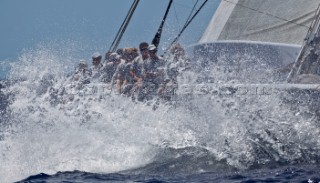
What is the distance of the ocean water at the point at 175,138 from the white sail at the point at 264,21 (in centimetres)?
371

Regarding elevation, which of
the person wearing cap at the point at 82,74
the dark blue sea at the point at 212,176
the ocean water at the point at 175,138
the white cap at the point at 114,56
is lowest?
the dark blue sea at the point at 212,176

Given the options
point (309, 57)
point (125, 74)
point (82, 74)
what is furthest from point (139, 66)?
point (309, 57)

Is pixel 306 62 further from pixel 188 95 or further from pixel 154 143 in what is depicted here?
pixel 154 143

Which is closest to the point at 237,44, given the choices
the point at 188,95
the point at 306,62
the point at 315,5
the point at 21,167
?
the point at 315,5

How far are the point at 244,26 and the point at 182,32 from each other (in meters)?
→ 1.24

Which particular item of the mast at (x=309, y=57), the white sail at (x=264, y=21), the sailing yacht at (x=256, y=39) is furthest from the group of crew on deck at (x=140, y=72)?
the white sail at (x=264, y=21)

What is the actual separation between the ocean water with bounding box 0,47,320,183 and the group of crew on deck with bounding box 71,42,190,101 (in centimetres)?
18

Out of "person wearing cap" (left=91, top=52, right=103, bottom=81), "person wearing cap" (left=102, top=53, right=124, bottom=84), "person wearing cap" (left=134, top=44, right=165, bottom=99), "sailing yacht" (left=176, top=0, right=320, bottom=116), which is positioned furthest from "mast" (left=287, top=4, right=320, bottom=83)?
"person wearing cap" (left=91, top=52, right=103, bottom=81)

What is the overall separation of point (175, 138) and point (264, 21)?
6234 millimetres

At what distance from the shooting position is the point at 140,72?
9.84 metres

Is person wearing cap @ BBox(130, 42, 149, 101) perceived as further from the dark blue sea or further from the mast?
the dark blue sea

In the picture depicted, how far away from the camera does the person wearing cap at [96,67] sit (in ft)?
35.5

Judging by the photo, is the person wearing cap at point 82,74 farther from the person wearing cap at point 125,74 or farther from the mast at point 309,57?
the mast at point 309,57

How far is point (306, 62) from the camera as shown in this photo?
402 inches
